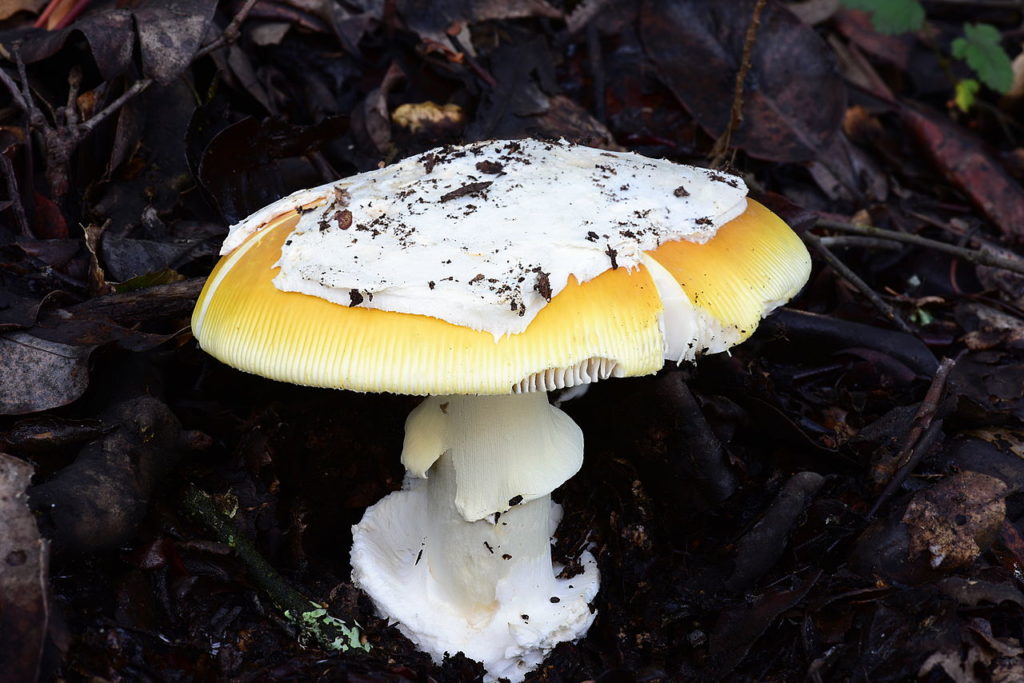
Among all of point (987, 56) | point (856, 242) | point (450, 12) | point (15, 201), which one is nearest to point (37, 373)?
point (15, 201)

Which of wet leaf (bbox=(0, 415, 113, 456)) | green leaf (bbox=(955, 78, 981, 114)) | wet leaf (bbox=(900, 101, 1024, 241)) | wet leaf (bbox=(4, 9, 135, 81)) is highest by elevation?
wet leaf (bbox=(4, 9, 135, 81))

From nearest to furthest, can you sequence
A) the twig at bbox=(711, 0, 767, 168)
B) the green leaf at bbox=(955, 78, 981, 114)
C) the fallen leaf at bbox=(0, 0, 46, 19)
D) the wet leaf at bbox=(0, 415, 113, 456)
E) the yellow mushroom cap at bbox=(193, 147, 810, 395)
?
the yellow mushroom cap at bbox=(193, 147, 810, 395), the wet leaf at bbox=(0, 415, 113, 456), the fallen leaf at bbox=(0, 0, 46, 19), the twig at bbox=(711, 0, 767, 168), the green leaf at bbox=(955, 78, 981, 114)

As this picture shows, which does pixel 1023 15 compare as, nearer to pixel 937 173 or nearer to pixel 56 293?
pixel 937 173

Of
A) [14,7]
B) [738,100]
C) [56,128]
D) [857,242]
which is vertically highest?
[14,7]

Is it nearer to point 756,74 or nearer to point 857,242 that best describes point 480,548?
point 857,242

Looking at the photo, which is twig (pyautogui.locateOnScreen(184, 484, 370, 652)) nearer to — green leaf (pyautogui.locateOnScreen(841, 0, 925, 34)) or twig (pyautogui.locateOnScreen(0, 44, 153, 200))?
twig (pyautogui.locateOnScreen(0, 44, 153, 200))

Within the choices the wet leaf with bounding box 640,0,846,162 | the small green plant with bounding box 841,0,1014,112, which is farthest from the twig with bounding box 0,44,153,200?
the small green plant with bounding box 841,0,1014,112

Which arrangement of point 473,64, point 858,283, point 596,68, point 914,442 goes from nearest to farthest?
point 914,442 → point 858,283 → point 473,64 → point 596,68

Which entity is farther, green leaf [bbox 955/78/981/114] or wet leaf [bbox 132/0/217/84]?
green leaf [bbox 955/78/981/114]

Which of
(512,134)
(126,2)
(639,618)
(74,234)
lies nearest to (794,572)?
(639,618)
